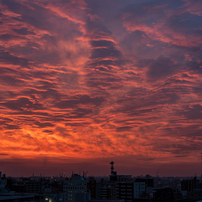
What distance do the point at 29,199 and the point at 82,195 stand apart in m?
47.1

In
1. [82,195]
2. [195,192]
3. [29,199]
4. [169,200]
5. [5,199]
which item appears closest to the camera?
[5,199]

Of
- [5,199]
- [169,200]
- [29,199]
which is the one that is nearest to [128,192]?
[169,200]

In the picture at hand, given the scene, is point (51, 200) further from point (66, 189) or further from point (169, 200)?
point (169, 200)

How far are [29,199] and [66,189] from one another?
293ft

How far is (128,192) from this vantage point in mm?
197250

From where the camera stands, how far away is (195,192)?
18512cm

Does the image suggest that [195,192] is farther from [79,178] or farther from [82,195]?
[82,195]

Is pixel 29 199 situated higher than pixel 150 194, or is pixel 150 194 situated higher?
pixel 29 199

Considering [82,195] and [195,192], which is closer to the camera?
[82,195]

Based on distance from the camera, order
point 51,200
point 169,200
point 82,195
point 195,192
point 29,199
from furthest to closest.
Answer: point 195,192
point 169,200
point 82,195
point 51,200
point 29,199

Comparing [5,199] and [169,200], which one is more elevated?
[5,199]

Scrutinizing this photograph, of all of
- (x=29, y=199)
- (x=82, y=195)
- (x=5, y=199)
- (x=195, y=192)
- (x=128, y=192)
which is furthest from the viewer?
(x=128, y=192)

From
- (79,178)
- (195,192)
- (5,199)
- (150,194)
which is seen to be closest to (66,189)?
(79,178)

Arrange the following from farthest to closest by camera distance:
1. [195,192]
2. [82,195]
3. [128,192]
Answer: [128,192] → [195,192] → [82,195]
